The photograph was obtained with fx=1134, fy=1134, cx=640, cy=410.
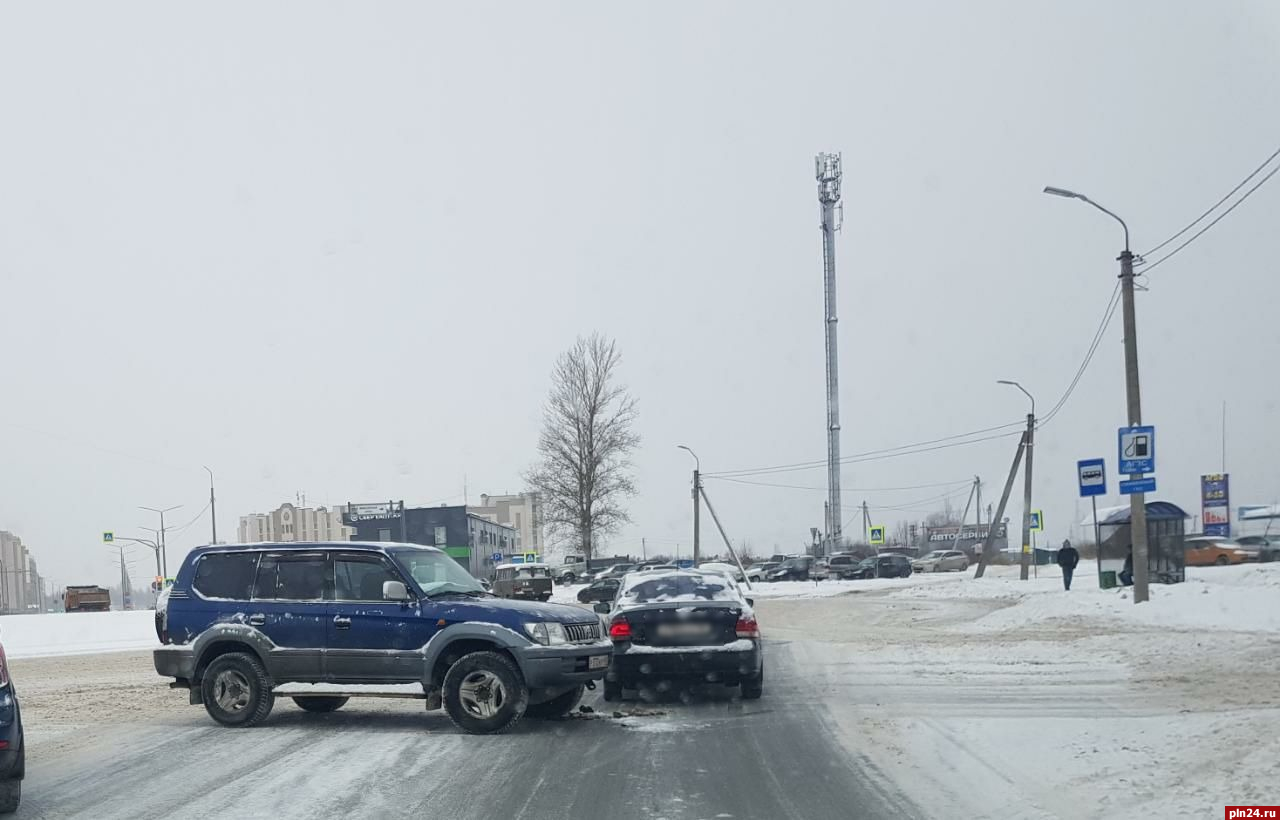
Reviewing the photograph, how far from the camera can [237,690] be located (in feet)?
37.5

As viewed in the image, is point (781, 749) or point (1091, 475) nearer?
point (781, 749)

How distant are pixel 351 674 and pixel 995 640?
1298cm

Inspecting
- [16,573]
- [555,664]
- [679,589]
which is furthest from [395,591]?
[16,573]

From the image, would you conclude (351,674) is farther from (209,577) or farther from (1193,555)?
(1193,555)

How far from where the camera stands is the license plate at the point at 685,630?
40.6ft

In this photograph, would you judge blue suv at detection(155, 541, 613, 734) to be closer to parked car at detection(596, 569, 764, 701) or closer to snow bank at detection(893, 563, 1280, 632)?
parked car at detection(596, 569, 764, 701)

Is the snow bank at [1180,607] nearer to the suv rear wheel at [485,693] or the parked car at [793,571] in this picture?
the suv rear wheel at [485,693]

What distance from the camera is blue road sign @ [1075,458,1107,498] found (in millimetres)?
27406

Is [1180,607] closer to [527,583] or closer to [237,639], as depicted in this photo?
[237,639]

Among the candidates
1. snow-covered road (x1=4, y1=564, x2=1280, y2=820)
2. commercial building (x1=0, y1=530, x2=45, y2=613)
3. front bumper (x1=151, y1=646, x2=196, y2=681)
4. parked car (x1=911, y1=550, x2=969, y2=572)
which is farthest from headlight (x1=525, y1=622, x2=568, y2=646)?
commercial building (x1=0, y1=530, x2=45, y2=613)

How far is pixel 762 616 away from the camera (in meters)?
31.9

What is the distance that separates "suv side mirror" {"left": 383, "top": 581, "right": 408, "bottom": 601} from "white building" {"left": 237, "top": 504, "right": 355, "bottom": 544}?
225 feet

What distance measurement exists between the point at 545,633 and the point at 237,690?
329 centimetres

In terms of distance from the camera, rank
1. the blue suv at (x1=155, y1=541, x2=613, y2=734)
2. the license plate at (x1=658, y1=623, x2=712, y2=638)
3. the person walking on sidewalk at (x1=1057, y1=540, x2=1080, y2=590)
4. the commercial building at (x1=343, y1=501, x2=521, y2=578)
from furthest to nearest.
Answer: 1. the commercial building at (x1=343, y1=501, x2=521, y2=578)
2. the person walking on sidewalk at (x1=1057, y1=540, x2=1080, y2=590)
3. the license plate at (x1=658, y1=623, x2=712, y2=638)
4. the blue suv at (x1=155, y1=541, x2=613, y2=734)
